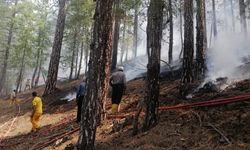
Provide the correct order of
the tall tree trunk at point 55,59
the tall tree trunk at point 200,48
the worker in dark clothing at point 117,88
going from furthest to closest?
the tall tree trunk at point 55,59
the tall tree trunk at point 200,48
the worker in dark clothing at point 117,88

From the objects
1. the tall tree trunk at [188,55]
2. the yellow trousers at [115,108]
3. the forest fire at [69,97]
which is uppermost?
the tall tree trunk at [188,55]

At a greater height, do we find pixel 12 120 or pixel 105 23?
pixel 105 23

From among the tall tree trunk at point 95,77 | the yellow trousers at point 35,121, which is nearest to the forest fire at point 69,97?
the yellow trousers at point 35,121

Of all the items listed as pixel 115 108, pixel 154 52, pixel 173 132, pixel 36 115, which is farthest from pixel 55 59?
pixel 173 132

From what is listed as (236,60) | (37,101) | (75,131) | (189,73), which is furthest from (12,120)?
(236,60)

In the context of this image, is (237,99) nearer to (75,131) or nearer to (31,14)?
(75,131)

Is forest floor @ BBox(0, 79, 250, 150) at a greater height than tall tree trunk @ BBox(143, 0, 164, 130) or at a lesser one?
lesser

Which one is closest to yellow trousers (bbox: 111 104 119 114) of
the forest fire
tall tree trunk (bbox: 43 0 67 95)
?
the forest fire

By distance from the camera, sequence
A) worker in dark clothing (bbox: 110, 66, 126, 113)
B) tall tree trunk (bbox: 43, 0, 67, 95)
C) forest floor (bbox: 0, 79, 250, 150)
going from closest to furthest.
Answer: forest floor (bbox: 0, 79, 250, 150), worker in dark clothing (bbox: 110, 66, 126, 113), tall tree trunk (bbox: 43, 0, 67, 95)

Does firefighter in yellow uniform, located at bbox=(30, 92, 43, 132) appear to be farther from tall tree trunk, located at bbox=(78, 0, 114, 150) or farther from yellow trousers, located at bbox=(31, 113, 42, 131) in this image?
tall tree trunk, located at bbox=(78, 0, 114, 150)

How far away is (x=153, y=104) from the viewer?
8727 mm

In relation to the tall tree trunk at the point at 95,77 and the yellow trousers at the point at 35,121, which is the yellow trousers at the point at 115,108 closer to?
the yellow trousers at the point at 35,121

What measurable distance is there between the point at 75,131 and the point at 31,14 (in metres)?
28.1

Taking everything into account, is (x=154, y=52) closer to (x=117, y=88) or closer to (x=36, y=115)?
(x=117, y=88)
